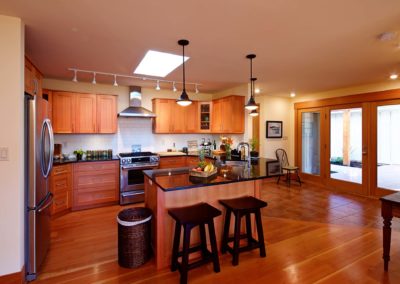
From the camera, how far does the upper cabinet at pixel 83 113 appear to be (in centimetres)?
417

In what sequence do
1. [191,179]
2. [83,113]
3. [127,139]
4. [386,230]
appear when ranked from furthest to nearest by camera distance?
[127,139] → [83,113] → [191,179] → [386,230]

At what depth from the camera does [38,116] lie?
2234mm

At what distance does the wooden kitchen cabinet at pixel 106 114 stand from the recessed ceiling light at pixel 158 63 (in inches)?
43.8

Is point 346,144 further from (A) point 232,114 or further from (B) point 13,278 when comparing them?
(B) point 13,278

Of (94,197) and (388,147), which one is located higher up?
(388,147)

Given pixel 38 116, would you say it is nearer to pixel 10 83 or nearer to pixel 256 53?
pixel 10 83

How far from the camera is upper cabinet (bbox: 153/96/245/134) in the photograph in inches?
195

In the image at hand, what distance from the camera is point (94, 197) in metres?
Result: 4.16

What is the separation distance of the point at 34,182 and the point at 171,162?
2987 millimetres

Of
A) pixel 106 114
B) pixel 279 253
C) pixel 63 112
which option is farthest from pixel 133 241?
pixel 63 112

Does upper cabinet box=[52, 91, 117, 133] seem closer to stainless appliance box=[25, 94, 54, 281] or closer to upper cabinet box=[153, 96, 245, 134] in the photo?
upper cabinet box=[153, 96, 245, 134]

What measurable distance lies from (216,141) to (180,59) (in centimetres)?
314

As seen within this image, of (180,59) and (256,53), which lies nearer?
(256,53)

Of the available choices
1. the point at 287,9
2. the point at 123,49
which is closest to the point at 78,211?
the point at 123,49
